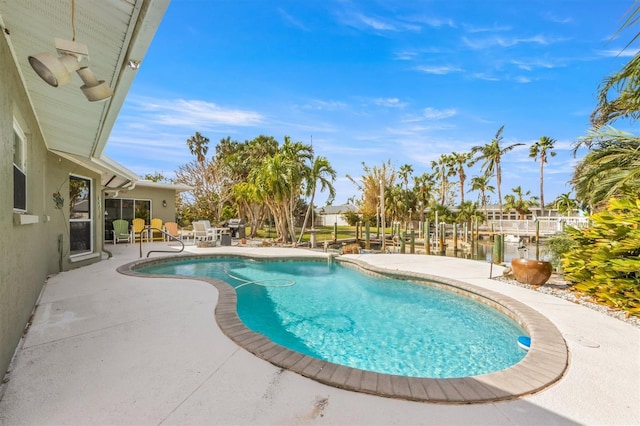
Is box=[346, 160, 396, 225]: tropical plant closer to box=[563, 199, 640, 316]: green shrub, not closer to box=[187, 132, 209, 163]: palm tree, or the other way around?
box=[563, 199, 640, 316]: green shrub

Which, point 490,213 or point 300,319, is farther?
point 490,213

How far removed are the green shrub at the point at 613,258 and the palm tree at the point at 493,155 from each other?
3262cm

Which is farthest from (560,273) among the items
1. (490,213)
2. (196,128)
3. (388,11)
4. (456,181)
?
(490,213)

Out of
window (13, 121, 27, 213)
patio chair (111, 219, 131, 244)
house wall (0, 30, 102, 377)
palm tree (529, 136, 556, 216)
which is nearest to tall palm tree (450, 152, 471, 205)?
palm tree (529, 136, 556, 216)

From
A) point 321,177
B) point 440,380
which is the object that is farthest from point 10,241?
point 321,177

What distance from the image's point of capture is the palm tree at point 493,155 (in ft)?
114

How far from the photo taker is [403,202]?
30.1m

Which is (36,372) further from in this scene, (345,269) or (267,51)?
(267,51)

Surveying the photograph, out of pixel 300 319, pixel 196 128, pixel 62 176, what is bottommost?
pixel 300 319

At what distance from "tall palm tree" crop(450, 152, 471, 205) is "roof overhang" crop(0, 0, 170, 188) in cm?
4018

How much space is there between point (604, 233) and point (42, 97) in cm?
944

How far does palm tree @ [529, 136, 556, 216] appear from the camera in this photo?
1326 inches

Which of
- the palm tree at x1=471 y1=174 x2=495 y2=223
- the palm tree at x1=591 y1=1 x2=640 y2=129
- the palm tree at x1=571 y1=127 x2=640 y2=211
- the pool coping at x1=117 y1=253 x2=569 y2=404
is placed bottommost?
the pool coping at x1=117 y1=253 x2=569 y2=404

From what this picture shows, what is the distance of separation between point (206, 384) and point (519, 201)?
48.0m
